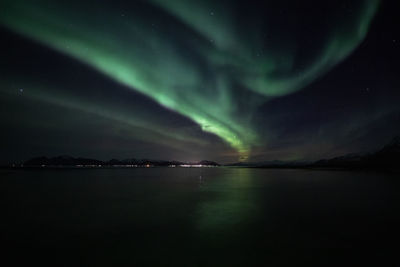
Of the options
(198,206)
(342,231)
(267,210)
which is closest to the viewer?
(342,231)

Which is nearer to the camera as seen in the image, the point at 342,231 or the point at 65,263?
the point at 65,263

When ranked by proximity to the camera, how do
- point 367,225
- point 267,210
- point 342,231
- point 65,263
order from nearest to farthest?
point 65,263, point 342,231, point 367,225, point 267,210

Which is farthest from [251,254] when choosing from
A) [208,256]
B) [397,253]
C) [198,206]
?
[198,206]

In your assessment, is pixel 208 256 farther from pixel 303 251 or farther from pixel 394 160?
pixel 394 160

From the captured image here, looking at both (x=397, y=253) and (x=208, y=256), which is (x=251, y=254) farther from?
(x=397, y=253)

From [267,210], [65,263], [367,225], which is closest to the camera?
[65,263]

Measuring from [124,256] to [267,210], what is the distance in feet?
39.1

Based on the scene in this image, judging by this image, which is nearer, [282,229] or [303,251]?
[303,251]

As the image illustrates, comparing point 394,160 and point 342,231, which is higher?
point 394,160

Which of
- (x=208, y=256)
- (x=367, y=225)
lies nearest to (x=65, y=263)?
(x=208, y=256)

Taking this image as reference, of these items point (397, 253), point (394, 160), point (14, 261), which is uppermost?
point (394, 160)

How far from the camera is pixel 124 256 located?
26.5ft

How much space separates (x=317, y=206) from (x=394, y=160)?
418 ft

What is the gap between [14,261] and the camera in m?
7.75
